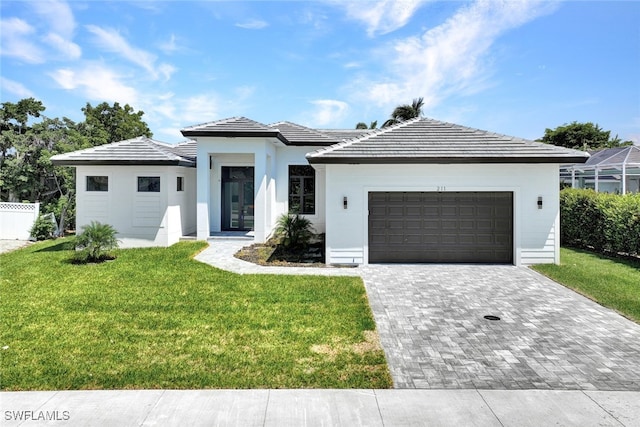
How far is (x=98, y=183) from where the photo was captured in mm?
14875

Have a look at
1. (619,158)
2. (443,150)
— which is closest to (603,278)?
(443,150)

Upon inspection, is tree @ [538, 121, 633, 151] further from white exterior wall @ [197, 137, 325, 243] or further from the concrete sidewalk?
the concrete sidewalk

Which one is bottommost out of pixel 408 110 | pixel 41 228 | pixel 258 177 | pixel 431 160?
pixel 41 228

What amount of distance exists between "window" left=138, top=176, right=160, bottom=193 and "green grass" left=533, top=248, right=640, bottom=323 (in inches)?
519

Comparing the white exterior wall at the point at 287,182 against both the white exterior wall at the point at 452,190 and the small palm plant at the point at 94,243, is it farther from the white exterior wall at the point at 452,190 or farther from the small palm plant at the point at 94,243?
the small palm plant at the point at 94,243

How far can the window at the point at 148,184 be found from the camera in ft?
48.5

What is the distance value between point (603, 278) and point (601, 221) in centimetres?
479

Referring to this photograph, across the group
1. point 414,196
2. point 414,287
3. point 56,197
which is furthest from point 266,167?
point 56,197

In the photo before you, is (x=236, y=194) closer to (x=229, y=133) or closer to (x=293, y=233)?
(x=229, y=133)

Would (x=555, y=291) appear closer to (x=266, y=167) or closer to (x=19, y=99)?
(x=266, y=167)

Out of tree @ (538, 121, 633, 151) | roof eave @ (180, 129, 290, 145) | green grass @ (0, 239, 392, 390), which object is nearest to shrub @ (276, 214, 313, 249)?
roof eave @ (180, 129, 290, 145)

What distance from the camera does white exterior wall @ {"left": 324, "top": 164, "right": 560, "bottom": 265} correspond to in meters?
11.7

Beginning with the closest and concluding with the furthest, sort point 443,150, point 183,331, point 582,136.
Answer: point 183,331 → point 443,150 → point 582,136

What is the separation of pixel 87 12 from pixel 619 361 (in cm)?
1556
